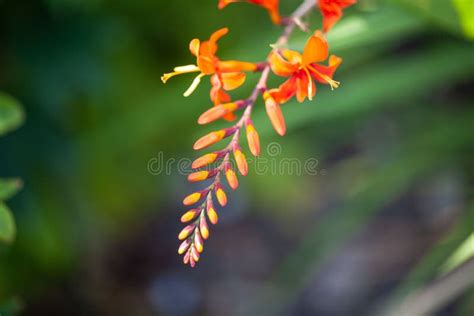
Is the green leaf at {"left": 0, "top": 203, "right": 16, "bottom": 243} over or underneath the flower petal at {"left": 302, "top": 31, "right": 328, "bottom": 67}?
over

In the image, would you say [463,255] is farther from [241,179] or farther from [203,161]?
[241,179]

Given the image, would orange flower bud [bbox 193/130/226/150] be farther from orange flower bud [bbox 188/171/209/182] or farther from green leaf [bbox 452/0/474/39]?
green leaf [bbox 452/0/474/39]

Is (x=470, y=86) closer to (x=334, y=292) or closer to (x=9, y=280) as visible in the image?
(x=334, y=292)

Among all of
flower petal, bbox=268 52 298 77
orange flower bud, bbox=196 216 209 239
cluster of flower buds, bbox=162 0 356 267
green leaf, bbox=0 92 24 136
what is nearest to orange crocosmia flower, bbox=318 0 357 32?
Result: cluster of flower buds, bbox=162 0 356 267

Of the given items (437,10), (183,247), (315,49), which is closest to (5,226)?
(183,247)

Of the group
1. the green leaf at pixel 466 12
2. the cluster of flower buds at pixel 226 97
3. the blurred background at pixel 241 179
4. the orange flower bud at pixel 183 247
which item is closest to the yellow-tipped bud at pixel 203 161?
the cluster of flower buds at pixel 226 97

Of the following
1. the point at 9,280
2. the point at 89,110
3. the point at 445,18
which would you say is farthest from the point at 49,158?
the point at 445,18
